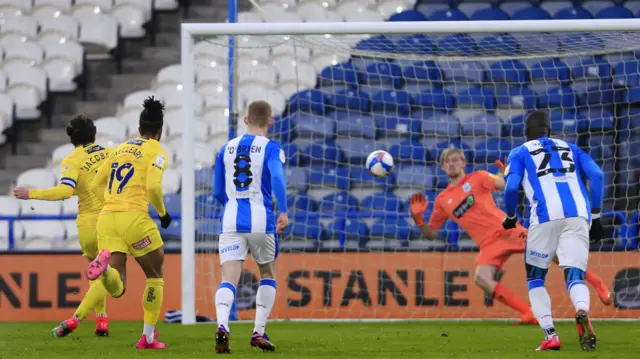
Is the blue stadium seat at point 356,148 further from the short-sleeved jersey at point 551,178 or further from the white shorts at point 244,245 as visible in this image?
the white shorts at point 244,245

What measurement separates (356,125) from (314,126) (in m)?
0.55

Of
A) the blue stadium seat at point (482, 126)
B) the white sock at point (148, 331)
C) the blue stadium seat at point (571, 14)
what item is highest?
the blue stadium seat at point (571, 14)

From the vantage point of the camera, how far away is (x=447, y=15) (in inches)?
563

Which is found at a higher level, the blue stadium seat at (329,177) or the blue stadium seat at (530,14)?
the blue stadium seat at (530,14)

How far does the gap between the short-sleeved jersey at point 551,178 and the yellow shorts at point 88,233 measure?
365cm

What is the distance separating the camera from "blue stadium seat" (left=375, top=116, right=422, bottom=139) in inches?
495

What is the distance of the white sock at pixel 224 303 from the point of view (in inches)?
268

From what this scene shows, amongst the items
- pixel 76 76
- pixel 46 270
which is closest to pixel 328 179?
pixel 46 270

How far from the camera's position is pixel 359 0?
15055mm

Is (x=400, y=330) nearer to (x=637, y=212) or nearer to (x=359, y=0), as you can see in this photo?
(x=637, y=212)

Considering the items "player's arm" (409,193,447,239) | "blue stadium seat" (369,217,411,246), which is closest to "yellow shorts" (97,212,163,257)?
"player's arm" (409,193,447,239)

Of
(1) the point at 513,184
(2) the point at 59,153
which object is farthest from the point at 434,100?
(1) the point at 513,184

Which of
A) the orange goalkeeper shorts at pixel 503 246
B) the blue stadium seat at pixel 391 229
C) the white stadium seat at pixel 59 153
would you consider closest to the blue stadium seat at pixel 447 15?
the blue stadium seat at pixel 391 229

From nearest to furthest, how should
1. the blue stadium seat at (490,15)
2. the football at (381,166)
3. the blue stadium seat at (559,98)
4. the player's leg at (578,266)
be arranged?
the player's leg at (578,266) < the football at (381,166) < the blue stadium seat at (559,98) < the blue stadium seat at (490,15)
